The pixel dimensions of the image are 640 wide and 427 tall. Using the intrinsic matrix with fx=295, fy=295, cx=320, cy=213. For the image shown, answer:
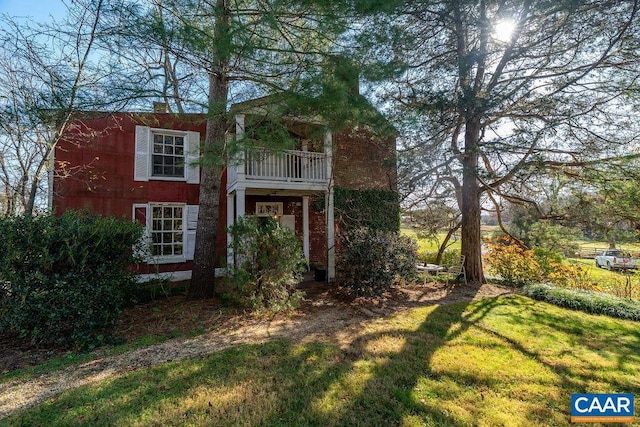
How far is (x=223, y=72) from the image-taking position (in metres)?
5.94

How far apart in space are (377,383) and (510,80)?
8.17 m

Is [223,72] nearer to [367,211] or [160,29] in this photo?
[160,29]

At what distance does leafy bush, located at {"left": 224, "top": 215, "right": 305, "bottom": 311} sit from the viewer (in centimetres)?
593

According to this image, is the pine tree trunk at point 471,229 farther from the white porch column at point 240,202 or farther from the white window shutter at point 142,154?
the white window shutter at point 142,154


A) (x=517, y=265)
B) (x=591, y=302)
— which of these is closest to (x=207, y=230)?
(x=591, y=302)

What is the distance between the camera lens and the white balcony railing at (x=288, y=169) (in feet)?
28.0

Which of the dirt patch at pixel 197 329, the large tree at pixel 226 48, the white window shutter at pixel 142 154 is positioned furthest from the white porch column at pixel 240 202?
the white window shutter at pixel 142 154

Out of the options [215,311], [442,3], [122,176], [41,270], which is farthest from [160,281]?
[442,3]

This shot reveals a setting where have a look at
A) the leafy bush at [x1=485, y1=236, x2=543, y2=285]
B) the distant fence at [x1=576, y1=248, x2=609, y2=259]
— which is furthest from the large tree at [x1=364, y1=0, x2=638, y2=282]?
the distant fence at [x1=576, y1=248, x2=609, y2=259]

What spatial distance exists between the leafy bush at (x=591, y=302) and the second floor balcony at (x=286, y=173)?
683 cm

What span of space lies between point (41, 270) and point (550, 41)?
1157 centimetres

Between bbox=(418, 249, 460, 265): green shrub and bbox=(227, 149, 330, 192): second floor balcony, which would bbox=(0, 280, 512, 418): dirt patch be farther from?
bbox=(418, 249, 460, 265): green shrub

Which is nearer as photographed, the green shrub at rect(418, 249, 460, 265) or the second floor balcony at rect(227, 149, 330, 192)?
the second floor balcony at rect(227, 149, 330, 192)

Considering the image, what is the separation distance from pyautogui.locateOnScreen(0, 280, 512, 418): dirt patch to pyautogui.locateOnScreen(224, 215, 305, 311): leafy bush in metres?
0.37
